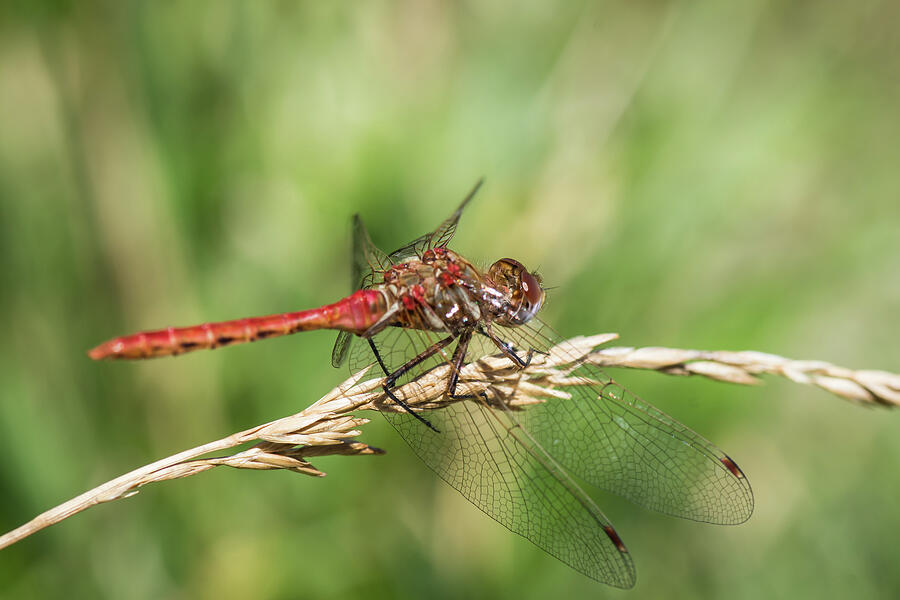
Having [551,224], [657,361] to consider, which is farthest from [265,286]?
[657,361]

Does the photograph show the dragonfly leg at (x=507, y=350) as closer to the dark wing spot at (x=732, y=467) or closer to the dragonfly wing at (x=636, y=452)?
the dragonfly wing at (x=636, y=452)

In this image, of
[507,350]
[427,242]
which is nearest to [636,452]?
[507,350]

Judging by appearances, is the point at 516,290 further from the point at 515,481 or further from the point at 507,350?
the point at 515,481

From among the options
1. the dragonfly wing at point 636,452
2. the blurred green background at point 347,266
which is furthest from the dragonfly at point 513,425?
the blurred green background at point 347,266

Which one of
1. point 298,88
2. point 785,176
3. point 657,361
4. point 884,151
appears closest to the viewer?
point 657,361

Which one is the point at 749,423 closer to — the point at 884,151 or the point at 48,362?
the point at 884,151

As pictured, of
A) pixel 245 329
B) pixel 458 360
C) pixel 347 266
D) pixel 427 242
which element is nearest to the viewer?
pixel 245 329
